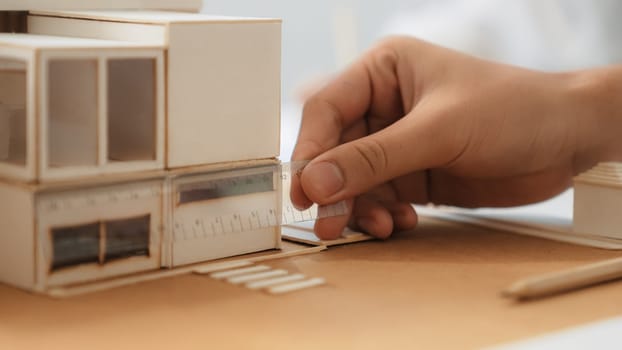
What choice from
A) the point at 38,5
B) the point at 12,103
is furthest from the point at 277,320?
the point at 38,5

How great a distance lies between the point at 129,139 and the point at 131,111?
1.0 inches

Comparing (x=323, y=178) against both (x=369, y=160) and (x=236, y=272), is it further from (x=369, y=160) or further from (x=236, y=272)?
(x=236, y=272)

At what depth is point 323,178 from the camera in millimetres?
1003

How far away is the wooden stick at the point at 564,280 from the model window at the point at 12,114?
0.44 metres

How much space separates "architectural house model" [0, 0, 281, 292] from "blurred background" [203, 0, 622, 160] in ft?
3.81

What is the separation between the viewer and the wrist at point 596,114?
1.21 metres

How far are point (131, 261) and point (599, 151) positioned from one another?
64 centimetres

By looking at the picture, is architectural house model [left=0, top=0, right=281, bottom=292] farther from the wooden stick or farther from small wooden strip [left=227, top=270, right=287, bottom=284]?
the wooden stick

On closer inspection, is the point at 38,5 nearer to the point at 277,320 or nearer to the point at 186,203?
the point at 186,203

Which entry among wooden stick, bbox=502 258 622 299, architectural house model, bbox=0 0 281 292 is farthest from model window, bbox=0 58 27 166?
wooden stick, bbox=502 258 622 299

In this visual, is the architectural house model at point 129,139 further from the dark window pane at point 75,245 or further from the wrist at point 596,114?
the wrist at point 596,114

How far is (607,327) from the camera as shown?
30.3 inches

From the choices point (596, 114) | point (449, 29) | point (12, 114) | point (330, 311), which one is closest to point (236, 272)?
point (330, 311)

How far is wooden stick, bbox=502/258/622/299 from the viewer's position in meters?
0.82
